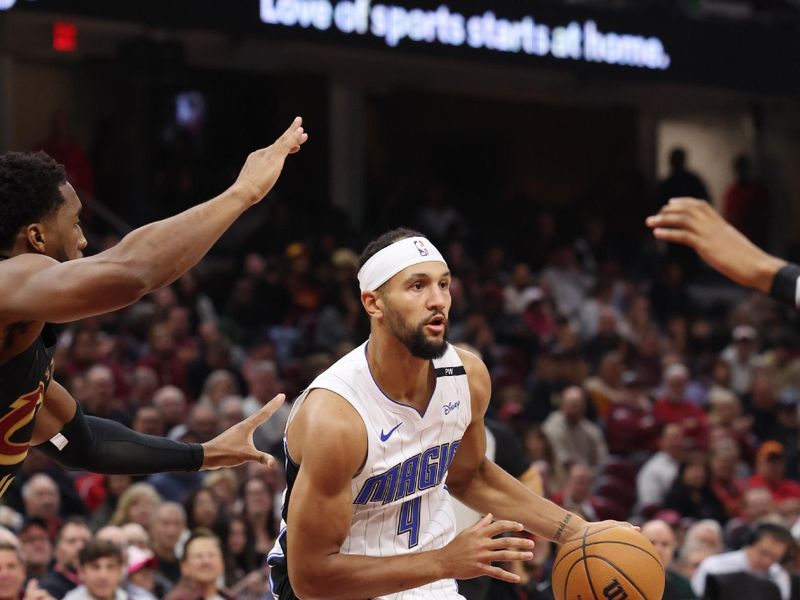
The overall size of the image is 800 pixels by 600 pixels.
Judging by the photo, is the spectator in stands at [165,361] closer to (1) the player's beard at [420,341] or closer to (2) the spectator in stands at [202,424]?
(2) the spectator in stands at [202,424]

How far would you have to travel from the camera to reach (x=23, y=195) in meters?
4.25

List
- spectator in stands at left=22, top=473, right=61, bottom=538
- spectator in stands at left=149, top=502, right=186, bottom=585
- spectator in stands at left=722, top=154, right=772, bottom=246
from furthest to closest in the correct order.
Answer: spectator in stands at left=722, top=154, right=772, bottom=246, spectator in stands at left=22, top=473, right=61, bottom=538, spectator in stands at left=149, top=502, right=186, bottom=585

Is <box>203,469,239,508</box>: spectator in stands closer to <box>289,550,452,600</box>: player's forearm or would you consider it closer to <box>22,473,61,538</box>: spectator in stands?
<box>22,473,61,538</box>: spectator in stands

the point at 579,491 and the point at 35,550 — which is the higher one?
the point at 35,550

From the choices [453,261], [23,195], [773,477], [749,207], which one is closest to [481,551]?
[23,195]

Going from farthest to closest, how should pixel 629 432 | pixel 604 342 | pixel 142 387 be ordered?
pixel 604 342, pixel 629 432, pixel 142 387

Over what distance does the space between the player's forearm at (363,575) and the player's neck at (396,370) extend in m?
0.62

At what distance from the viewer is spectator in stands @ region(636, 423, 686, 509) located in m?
11.7

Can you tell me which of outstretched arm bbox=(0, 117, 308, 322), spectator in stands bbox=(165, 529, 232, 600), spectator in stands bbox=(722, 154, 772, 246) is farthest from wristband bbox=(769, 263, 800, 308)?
spectator in stands bbox=(722, 154, 772, 246)

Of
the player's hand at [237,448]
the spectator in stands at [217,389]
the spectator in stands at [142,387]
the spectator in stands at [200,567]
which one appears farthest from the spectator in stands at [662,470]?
the player's hand at [237,448]

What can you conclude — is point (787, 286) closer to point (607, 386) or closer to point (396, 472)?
point (396, 472)

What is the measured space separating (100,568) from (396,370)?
118 inches

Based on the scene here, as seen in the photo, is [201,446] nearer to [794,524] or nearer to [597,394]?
[794,524]

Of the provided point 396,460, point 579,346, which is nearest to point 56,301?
point 396,460
